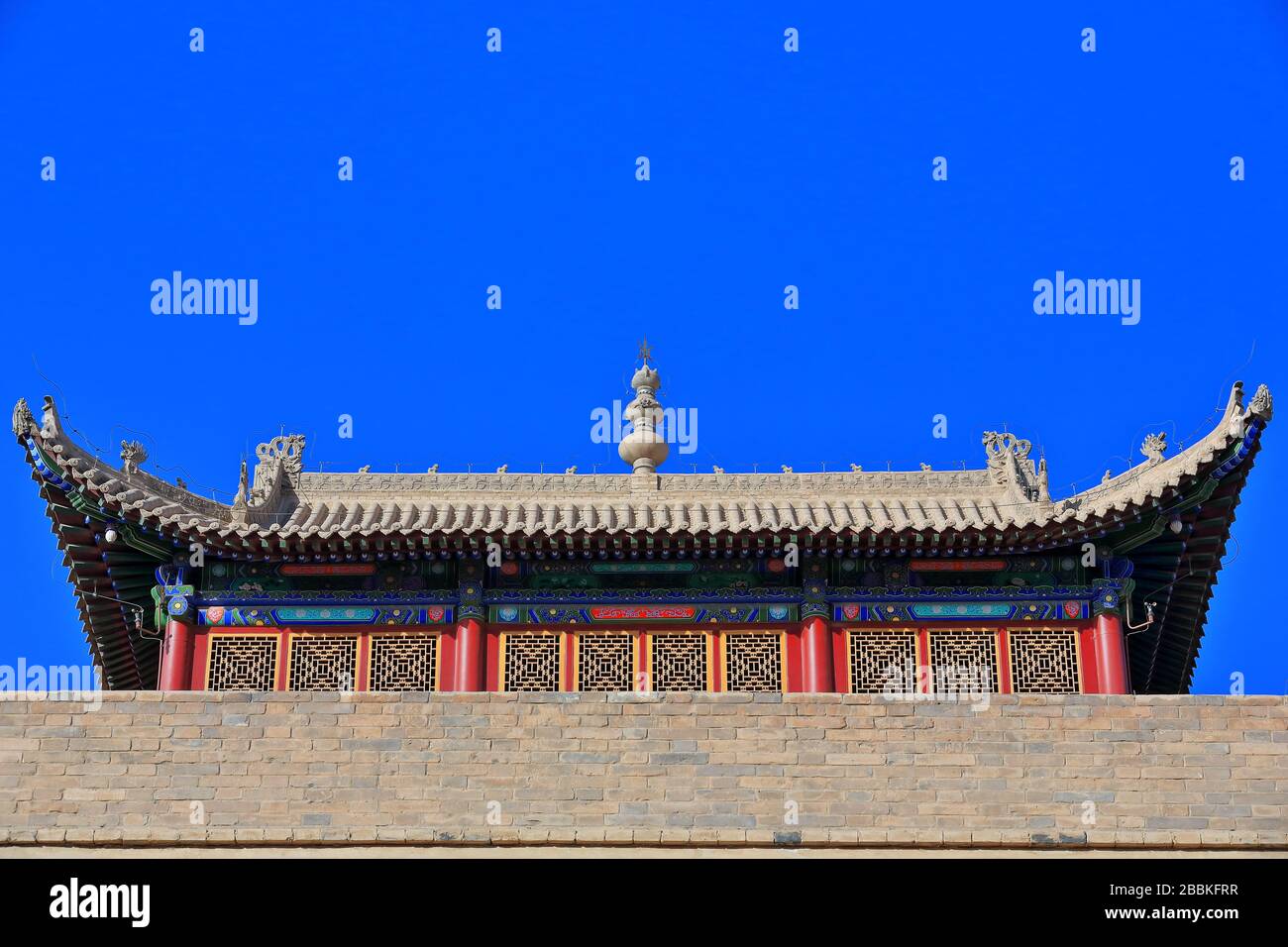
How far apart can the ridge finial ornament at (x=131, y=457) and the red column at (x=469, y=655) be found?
3355mm

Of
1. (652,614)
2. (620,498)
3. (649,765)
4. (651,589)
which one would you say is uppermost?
(620,498)

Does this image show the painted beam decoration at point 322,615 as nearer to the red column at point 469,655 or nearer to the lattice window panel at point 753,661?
the red column at point 469,655

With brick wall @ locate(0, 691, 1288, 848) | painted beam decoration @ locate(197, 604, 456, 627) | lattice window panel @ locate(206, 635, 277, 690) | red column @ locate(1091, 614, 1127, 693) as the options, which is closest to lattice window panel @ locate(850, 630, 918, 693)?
red column @ locate(1091, 614, 1127, 693)

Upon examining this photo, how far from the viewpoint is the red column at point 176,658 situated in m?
17.4

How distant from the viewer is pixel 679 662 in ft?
57.4

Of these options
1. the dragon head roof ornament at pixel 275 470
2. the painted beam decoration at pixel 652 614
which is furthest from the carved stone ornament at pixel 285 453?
the painted beam decoration at pixel 652 614

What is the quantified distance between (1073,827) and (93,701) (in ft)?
21.9

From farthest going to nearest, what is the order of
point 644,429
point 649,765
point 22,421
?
point 644,429 → point 22,421 → point 649,765

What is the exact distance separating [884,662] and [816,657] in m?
0.62

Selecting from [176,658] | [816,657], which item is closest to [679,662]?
[816,657]

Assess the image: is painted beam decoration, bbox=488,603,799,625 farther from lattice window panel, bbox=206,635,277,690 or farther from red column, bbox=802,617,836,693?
lattice window panel, bbox=206,635,277,690

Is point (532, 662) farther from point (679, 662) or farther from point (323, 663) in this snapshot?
point (323, 663)

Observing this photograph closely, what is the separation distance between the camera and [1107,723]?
13305mm
